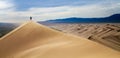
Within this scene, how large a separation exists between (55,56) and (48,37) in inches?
35.4

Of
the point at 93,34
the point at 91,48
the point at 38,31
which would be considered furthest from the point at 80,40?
the point at 93,34

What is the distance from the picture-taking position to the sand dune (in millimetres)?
3723

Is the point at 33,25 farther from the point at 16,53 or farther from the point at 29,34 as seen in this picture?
the point at 16,53

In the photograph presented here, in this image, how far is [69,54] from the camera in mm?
3738

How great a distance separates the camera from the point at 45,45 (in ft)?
13.8

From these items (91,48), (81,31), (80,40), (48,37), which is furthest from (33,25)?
(81,31)

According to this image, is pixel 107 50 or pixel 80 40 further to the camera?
pixel 80 40

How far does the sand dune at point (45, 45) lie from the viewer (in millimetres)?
3723

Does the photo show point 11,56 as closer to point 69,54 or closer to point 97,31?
point 69,54

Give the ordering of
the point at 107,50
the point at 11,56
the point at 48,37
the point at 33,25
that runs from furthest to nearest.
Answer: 1. the point at 33,25
2. the point at 48,37
3. the point at 11,56
4. the point at 107,50

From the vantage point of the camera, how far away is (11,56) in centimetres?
415

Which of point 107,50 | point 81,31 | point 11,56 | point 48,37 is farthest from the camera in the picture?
point 81,31

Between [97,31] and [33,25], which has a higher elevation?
[33,25]

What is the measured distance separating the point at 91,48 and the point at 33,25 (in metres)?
1.58
